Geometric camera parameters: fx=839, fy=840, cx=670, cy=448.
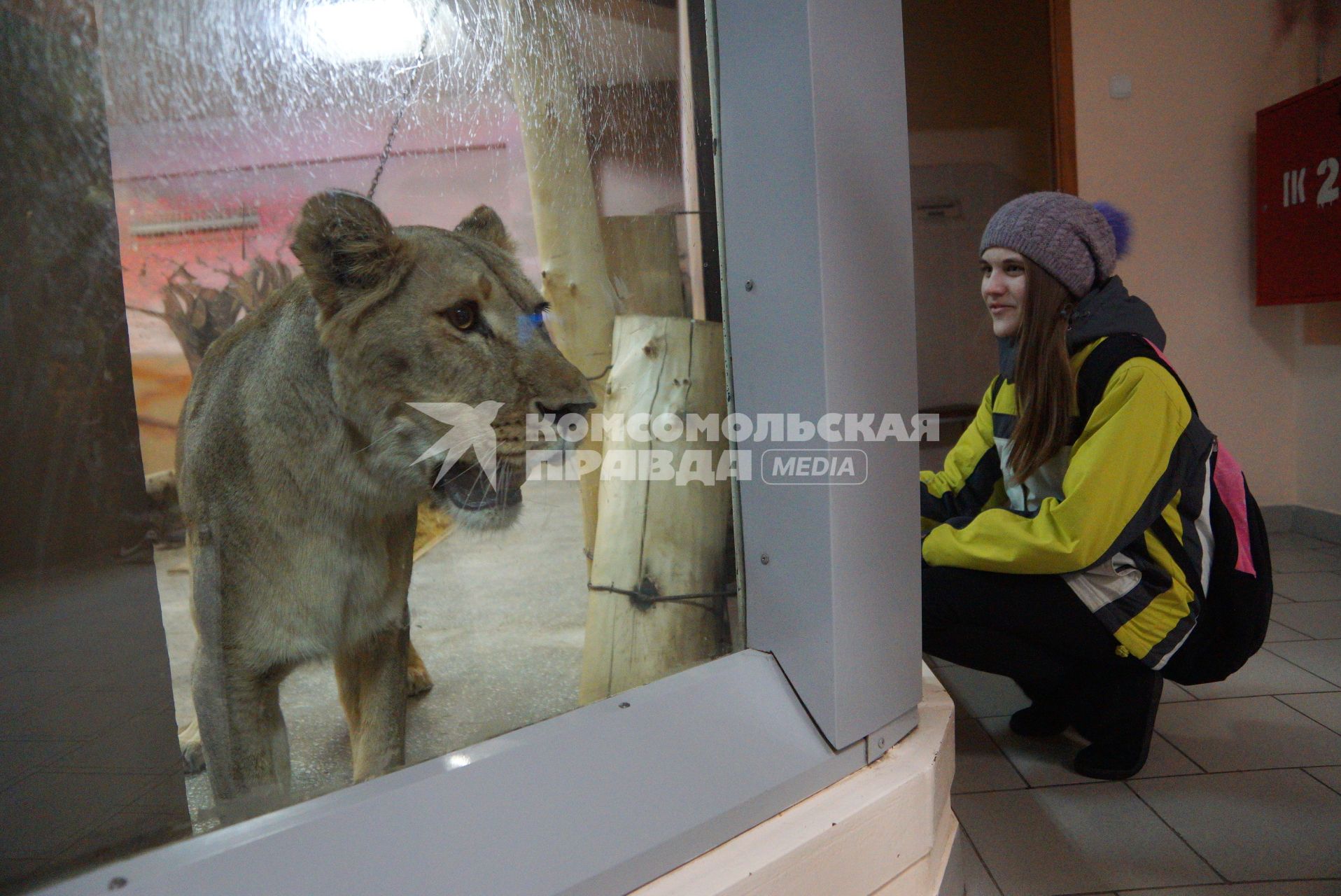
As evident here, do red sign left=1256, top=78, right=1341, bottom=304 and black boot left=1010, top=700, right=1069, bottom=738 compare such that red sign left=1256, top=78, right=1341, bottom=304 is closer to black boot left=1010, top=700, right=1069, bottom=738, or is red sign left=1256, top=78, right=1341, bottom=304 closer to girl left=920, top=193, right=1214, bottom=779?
girl left=920, top=193, right=1214, bottom=779

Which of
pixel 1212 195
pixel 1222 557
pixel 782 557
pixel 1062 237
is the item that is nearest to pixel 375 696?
pixel 782 557

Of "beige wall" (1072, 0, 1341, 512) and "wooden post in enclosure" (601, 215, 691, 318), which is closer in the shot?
"wooden post in enclosure" (601, 215, 691, 318)

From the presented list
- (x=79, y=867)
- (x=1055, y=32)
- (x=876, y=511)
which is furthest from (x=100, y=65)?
(x=1055, y=32)

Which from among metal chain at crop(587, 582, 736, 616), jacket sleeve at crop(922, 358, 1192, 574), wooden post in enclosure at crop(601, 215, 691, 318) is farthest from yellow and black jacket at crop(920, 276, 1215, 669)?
wooden post in enclosure at crop(601, 215, 691, 318)

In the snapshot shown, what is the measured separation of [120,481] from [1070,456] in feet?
5.48

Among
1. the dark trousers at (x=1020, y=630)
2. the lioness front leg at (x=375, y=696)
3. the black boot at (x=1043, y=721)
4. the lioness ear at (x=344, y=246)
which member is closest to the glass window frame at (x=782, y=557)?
the lioness front leg at (x=375, y=696)

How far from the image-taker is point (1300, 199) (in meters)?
3.57

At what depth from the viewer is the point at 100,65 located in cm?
69

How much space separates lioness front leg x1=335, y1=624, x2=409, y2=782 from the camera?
2.95ft

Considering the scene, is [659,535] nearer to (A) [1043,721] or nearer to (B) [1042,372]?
(B) [1042,372]

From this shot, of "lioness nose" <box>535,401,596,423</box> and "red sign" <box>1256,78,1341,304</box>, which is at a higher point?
"red sign" <box>1256,78,1341,304</box>

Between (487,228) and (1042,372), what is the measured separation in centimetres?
131

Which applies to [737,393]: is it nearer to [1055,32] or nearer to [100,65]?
[100,65]

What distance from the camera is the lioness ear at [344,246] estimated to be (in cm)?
79
